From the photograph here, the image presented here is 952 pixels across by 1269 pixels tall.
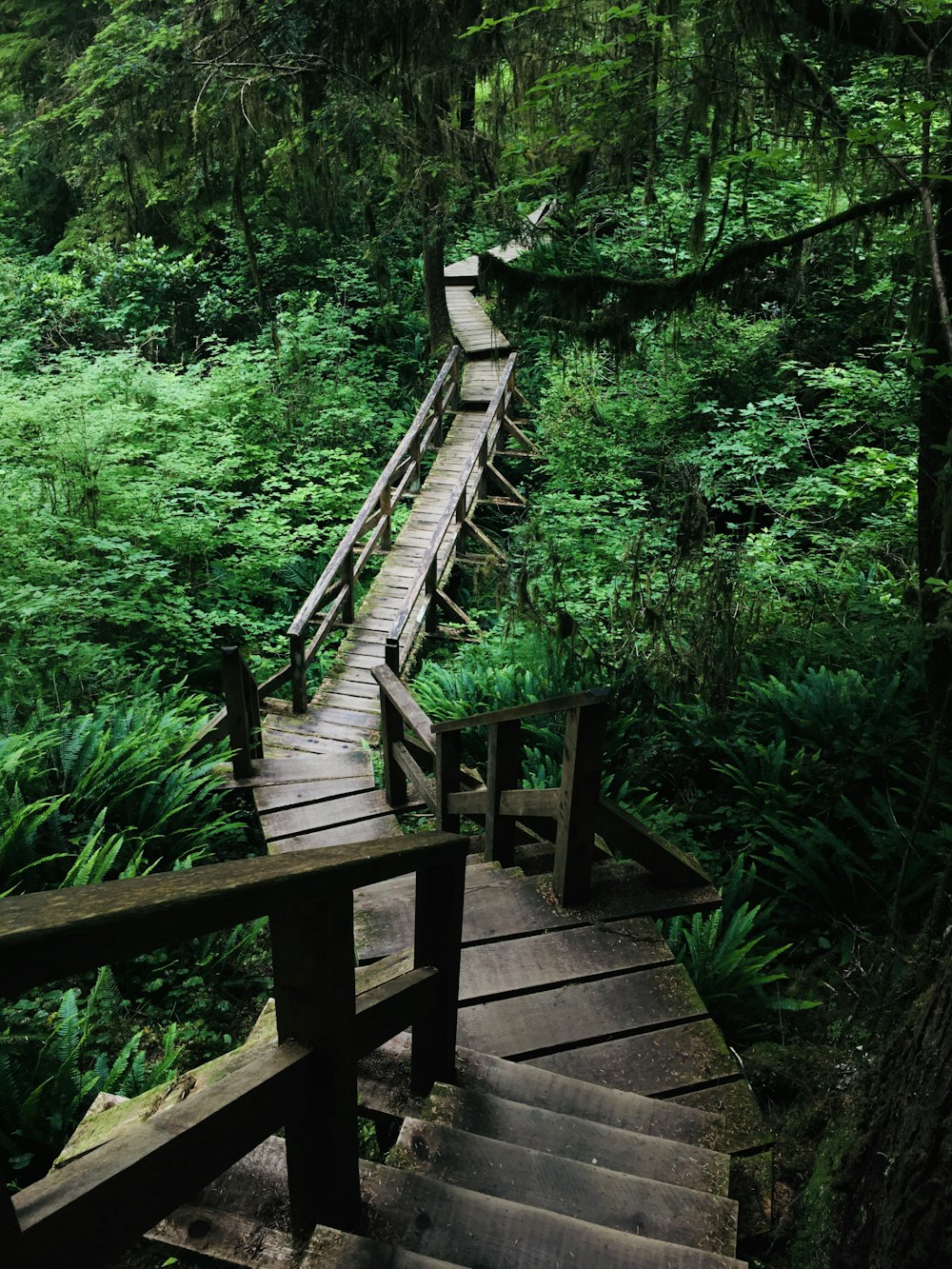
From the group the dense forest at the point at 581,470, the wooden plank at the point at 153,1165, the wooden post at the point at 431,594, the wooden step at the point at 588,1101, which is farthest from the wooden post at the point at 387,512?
the wooden plank at the point at 153,1165

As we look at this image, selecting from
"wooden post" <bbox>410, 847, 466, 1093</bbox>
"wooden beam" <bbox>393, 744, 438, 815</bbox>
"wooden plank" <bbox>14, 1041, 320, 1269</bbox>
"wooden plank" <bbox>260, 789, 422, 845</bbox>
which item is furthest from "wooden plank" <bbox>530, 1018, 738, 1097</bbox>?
"wooden plank" <bbox>260, 789, 422, 845</bbox>

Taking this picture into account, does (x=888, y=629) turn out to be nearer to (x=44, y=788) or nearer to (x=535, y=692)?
(x=535, y=692)

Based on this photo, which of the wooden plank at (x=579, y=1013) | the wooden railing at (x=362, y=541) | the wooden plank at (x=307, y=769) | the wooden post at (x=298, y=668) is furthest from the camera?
the wooden railing at (x=362, y=541)

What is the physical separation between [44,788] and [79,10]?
20.7m

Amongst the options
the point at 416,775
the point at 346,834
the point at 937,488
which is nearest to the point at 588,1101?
the point at 416,775

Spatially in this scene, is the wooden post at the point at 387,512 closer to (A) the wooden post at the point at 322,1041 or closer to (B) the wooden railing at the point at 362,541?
(B) the wooden railing at the point at 362,541

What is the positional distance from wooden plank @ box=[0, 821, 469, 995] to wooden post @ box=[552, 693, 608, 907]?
237 centimetres

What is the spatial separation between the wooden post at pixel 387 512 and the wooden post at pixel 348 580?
1548mm

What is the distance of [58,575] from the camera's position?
9438 mm

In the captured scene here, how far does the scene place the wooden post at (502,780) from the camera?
14.8 ft

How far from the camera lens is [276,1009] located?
1.75 meters

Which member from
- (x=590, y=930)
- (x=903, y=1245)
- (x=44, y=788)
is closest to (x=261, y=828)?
(x=44, y=788)

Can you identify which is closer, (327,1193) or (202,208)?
(327,1193)

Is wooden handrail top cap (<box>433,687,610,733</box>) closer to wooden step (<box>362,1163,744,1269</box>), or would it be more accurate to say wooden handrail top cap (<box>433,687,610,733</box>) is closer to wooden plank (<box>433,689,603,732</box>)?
wooden plank (<box>433,689,603,732</box>)
